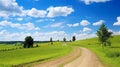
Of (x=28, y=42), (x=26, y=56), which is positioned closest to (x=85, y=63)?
(x=26, y=56)

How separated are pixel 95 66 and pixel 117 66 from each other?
2.71m

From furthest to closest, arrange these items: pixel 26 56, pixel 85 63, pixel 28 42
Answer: pixel 28 42 → pixel 26 56 → pixel 85 63

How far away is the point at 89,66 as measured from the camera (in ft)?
89.8

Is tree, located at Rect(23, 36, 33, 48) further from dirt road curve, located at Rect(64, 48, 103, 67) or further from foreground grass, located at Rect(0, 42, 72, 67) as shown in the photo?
dirt road curve, located at Rect(64, 48, 103, 67)

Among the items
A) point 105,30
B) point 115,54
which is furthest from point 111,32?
point 115,54

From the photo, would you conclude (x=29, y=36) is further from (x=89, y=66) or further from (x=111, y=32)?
(x=89, y=66)

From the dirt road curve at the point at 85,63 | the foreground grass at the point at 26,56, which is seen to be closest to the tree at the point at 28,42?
the foreground grass at the point at 26,56

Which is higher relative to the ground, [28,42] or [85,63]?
[28,42]

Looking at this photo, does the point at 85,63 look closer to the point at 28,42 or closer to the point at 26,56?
the point at 26,56

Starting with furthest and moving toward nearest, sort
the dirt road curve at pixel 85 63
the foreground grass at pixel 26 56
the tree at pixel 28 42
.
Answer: the tree at pixel 28 42, the foreground grass at pixel 26 56, the dirt road curve at pixel 85 63

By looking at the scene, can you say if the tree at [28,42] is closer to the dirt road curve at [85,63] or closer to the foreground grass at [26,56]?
the foreground grass at [26,56]

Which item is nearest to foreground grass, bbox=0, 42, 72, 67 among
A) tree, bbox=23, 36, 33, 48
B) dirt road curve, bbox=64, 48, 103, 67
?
dirt road curve, bbox=64, 48, 103, 67

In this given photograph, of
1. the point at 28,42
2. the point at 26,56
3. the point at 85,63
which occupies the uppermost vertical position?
the point at 28,42

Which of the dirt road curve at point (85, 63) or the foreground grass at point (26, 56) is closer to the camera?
the dirt road curve at point (85, 63)
